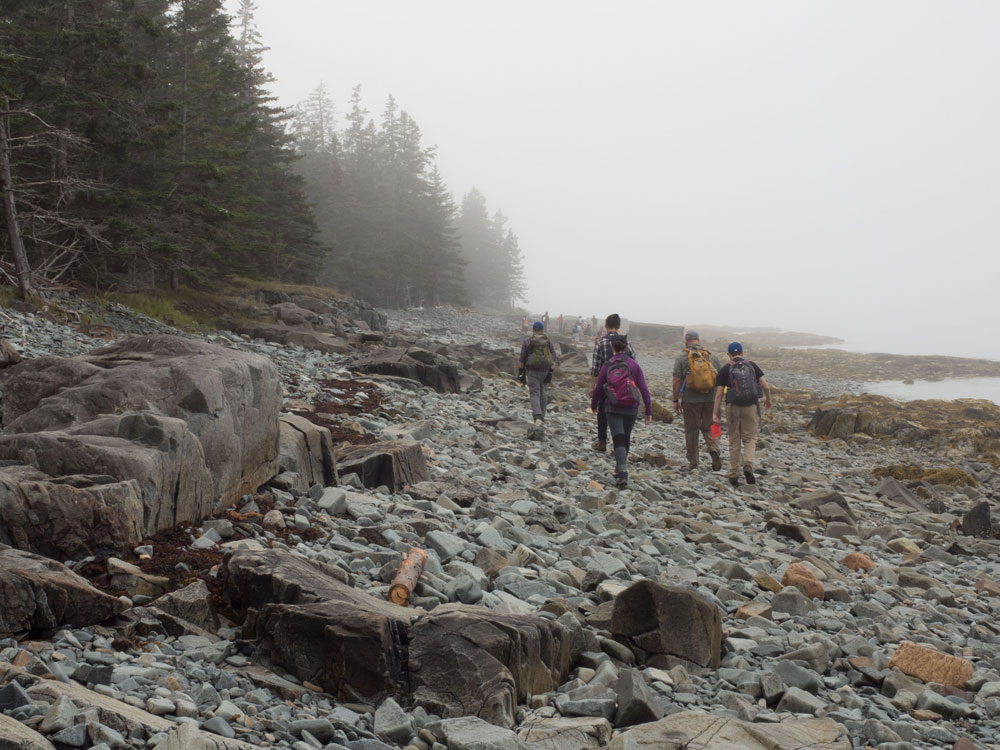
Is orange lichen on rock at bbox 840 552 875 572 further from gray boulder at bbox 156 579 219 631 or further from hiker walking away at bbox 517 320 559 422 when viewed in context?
gray boulder at bbox 156 579 219 631

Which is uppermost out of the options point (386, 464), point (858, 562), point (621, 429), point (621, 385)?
point (621, 385)

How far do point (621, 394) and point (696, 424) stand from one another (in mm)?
3278

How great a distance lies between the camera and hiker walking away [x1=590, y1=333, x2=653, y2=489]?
1127 cm

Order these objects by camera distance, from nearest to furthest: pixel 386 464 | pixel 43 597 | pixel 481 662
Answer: pixel 43 597 < pixel 481 662 < pixel 386 464

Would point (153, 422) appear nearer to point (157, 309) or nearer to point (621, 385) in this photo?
point (621, 385)

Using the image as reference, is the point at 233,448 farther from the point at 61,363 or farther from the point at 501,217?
the point at 501,217

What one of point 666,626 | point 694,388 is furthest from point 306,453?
point 694,388

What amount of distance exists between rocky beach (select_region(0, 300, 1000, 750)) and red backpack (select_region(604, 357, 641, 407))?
62.7 inches

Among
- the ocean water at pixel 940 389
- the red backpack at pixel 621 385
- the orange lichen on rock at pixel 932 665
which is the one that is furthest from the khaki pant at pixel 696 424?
the ocean water at pixel 940 389

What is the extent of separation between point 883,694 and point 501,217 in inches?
4435

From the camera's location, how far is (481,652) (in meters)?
4.28

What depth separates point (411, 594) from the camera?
5.51 metres

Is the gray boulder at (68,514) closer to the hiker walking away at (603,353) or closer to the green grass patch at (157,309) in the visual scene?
the hiker walking away at (603,353)

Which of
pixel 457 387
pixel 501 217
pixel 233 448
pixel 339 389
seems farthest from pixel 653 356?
pixel 501 217
